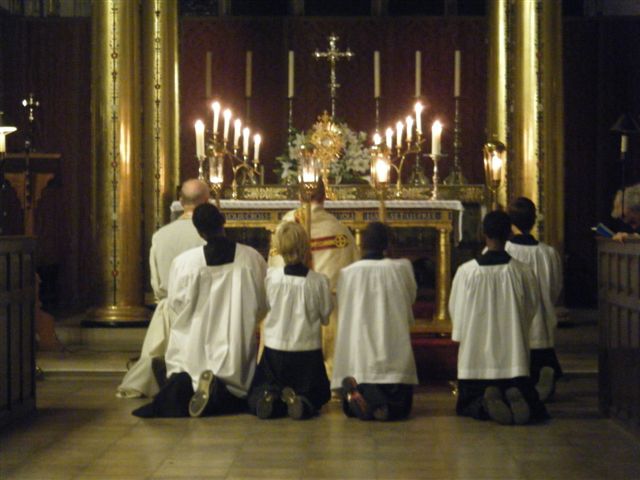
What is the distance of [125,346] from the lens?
12438 millimetres

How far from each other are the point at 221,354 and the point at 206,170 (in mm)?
6626

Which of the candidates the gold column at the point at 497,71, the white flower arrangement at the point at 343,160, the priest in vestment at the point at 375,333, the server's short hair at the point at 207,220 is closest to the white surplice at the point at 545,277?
the priest in vestment at the point at 375,333

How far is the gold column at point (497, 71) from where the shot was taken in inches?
566

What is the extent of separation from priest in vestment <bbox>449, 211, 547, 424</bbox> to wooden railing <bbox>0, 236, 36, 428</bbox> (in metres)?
3.05

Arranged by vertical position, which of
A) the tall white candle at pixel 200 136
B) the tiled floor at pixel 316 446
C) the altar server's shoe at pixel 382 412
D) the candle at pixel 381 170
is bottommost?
the tiled floor at pixel 316 446

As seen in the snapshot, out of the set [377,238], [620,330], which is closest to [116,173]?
[377,238]

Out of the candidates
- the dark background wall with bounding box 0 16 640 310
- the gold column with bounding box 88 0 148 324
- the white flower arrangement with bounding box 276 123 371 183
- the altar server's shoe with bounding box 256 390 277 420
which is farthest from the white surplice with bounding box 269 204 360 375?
the dark background wall with bounding box 0 16 640 310

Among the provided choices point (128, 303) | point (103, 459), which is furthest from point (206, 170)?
point (103, 459)

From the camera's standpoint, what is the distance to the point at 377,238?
29.5 ft

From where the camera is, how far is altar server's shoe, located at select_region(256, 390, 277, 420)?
8.80m

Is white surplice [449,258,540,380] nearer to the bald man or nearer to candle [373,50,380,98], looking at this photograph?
the bald man

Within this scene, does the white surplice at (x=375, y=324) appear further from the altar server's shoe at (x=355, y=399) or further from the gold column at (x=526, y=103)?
the gold column at (x=526, y=103)

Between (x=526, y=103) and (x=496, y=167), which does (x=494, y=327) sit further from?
(x=526, y=103)

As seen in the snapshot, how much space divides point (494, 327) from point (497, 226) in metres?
0.71
